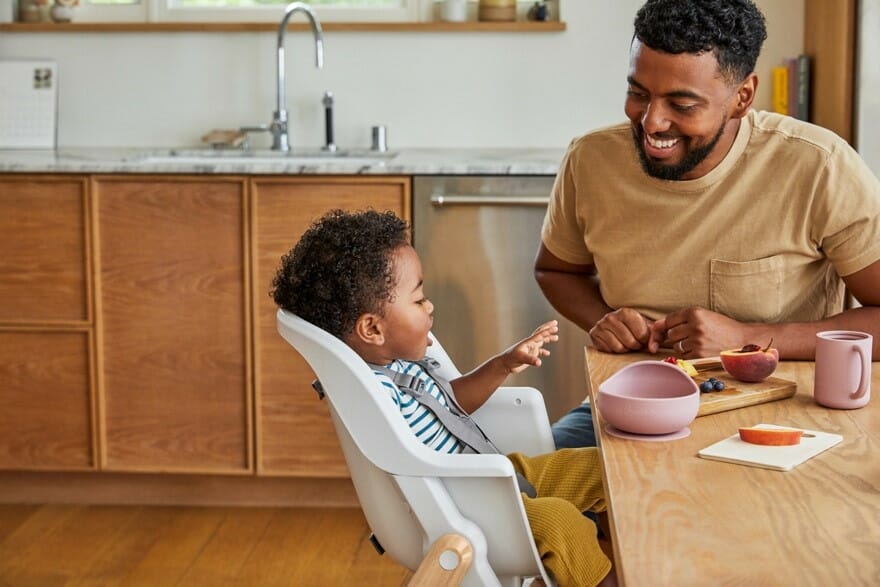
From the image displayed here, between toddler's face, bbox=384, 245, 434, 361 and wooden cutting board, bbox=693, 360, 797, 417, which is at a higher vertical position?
toddler's face, bbox=384, 245, 434, 361

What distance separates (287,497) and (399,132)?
118 centimetres

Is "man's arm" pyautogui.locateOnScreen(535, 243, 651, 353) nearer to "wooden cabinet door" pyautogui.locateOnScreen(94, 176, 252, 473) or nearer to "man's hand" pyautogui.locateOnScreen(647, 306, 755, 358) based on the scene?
"man's hand" pyautogui.locateOnScreen(647, 306, 755, 358)

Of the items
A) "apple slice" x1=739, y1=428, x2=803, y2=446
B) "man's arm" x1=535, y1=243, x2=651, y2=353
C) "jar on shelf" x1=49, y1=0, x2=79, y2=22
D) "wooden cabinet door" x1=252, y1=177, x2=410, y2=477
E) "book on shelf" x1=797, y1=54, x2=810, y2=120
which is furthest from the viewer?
"jar on shelf" x1=49, y1=0, x2=79, y2=22

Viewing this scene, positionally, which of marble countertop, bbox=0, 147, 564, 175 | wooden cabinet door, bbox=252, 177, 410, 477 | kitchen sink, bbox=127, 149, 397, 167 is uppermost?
kitchen sink, bbox=127, 149, 397, 167

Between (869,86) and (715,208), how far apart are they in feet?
4.33

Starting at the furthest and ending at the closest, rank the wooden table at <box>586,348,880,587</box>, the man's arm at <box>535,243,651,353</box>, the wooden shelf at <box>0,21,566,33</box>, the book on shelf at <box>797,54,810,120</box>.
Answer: the wooden shelf at <box>0,21,566,33</box> < the book on shelf at <box>797,54,810,120</box> < the man's arm at <box>535,243,651,353</box> < the wooden table at <box>586,348,880,587</box>

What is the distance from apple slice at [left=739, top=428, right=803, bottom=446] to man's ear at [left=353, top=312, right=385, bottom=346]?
620mm

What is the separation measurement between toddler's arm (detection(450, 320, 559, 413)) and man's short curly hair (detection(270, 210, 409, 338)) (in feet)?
0.66

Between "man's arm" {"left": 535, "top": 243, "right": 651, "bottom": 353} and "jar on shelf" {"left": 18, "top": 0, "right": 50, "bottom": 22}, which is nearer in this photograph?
"man's arm" {"left": 535, "top": 243, "right": 651, "bottom": 353}

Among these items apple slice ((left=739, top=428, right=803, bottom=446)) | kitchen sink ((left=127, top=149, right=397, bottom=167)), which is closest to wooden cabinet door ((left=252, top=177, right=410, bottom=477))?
kitchen sink ((left=127, top=149, right=397, bottom=167))

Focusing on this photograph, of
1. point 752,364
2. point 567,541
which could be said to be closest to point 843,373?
point 752,364

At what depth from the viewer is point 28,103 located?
3.68 m

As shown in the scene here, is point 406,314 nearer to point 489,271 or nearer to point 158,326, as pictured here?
point 489,271

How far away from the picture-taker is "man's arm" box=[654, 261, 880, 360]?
5.59 feet
